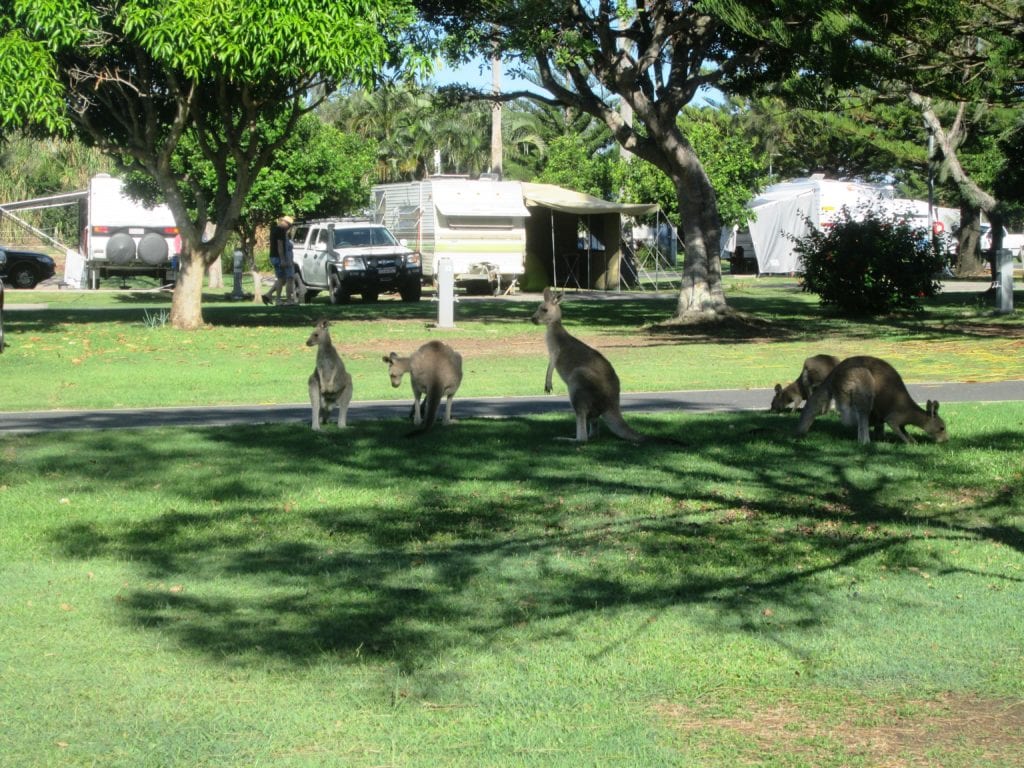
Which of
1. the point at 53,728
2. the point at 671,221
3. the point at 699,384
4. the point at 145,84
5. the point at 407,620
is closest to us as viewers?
the point at 53,728

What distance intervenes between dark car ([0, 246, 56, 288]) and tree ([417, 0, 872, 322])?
23.0 metres

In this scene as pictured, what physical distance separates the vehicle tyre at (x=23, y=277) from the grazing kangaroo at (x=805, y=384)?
35.7 m

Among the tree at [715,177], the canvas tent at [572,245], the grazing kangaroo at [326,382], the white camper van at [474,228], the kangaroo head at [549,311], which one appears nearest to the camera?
the grazing kangaroo at [326,382]

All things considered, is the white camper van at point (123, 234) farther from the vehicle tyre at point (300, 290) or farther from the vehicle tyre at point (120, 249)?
the vehicle tyre at point (300, 290)

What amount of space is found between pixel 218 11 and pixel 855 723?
55.6ft

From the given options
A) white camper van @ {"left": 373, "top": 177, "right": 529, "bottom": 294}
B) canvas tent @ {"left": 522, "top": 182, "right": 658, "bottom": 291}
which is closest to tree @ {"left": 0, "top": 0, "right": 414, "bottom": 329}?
white camper van @ {"left": 373, "top": 177, "right": 529, "bottom": 294}

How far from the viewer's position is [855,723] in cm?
503

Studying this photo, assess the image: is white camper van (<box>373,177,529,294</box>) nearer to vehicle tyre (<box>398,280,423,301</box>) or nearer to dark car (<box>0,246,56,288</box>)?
vehicle tyre (<box>398,280,423,301</box>)

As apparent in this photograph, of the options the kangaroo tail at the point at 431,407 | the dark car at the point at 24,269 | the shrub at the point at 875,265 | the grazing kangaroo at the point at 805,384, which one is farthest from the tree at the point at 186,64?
the dark car at the point at 24,269

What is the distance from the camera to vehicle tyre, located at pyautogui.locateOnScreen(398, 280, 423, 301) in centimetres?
3469

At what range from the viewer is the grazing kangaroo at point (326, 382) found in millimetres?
11555

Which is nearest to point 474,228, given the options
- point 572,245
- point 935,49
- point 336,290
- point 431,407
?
point 572,245

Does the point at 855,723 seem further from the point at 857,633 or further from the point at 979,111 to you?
the point at 979,111

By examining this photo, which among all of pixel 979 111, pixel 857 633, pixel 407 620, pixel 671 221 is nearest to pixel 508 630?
pixel 407 620
